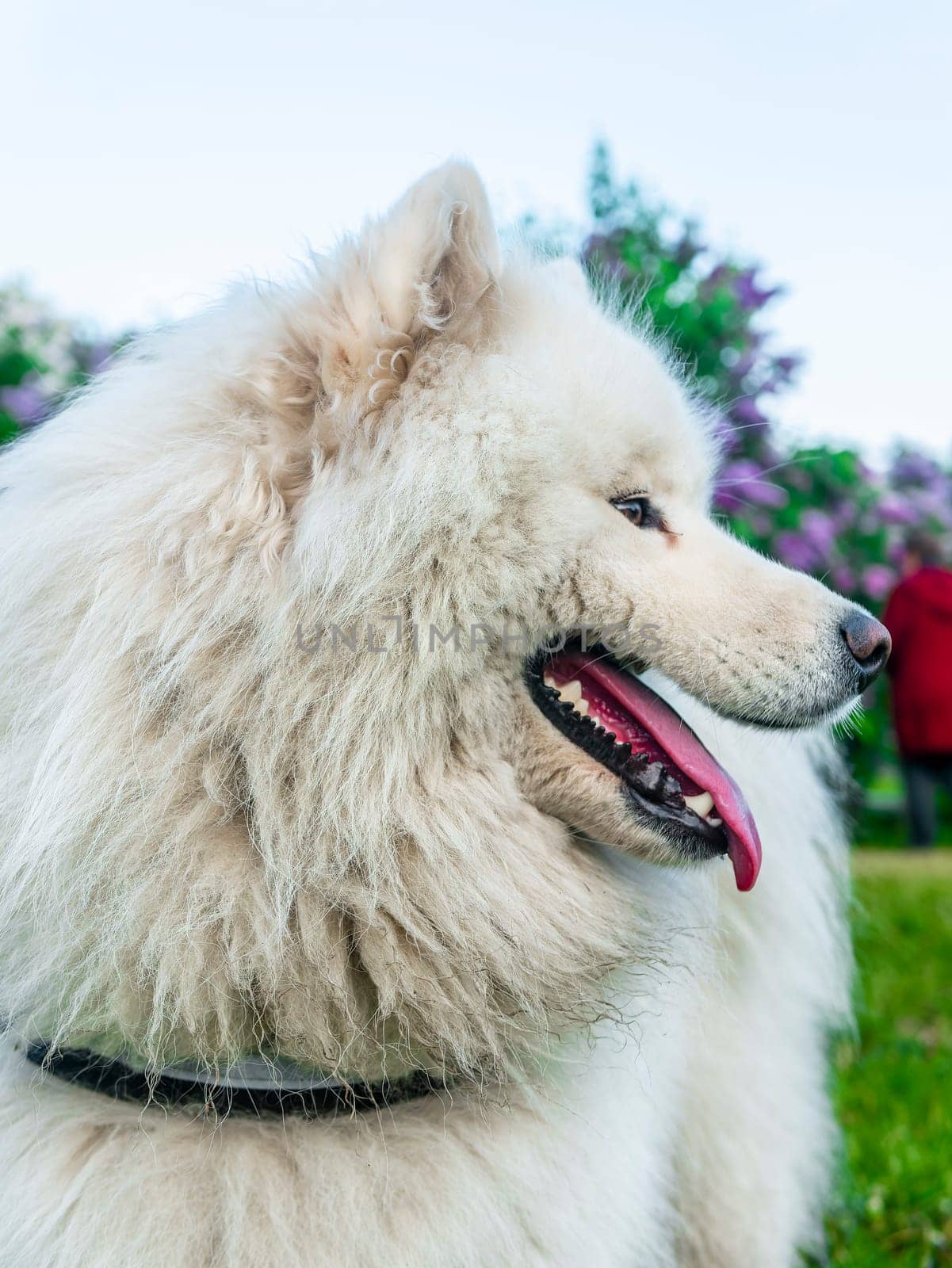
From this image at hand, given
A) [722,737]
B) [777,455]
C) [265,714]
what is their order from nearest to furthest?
[265,714]
[722,737]
[777,455]

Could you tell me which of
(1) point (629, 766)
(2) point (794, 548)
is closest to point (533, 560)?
(1) point (629, 766)

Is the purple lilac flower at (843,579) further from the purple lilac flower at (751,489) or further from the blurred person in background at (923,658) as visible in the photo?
the purple lilac flower at (751,489)

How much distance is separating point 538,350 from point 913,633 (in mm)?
8654

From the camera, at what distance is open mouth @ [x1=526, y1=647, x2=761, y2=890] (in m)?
1.88

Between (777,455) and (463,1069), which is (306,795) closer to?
(463,1069)

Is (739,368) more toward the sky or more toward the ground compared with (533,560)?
more toward the sky

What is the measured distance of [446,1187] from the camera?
1718 mm

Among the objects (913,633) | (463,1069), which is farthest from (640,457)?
(913,633)

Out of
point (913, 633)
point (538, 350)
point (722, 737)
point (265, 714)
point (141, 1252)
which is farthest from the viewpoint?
point (913, 633)

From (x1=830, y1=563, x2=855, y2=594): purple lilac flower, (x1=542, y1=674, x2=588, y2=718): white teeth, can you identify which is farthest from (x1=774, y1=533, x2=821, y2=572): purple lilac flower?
(x1=542, y1=674, x2=588, y2=718): white teeth

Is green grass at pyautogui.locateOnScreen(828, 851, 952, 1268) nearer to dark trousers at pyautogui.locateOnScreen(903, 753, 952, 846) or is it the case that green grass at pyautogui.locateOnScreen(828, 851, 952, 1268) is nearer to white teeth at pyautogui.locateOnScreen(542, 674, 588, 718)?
white teeth at pyautogui.locateOnScreen(542, 674, 588, 718)

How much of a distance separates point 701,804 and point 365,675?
694mm

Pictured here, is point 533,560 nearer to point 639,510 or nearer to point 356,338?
point 639,510

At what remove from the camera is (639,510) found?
1.97m
